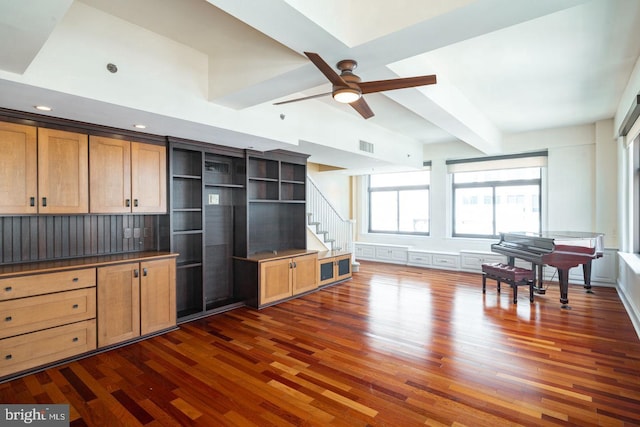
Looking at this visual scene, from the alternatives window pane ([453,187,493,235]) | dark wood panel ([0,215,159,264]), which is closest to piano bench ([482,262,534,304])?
window pane ([453,187,493,235])

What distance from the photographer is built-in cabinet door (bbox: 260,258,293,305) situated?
15.6 ft

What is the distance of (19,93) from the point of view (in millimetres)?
2520

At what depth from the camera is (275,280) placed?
4934 millimetres

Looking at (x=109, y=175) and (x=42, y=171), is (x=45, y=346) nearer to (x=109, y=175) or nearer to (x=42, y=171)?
(x=42, y=171)

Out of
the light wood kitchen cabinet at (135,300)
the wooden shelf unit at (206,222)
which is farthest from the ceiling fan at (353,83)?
the light wood kitchen cabinet at (135,300)

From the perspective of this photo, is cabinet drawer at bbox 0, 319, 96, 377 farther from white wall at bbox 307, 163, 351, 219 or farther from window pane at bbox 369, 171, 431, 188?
window pane at bbox 369, 171, 431, 188

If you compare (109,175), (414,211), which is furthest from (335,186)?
(109,175)

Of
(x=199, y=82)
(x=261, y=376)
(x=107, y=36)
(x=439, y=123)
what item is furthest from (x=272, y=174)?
(x=261, y=376)

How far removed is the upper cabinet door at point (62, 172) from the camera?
3.11 metres

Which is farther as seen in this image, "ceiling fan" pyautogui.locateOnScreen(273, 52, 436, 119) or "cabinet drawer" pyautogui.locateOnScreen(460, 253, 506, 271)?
"cabinet drawer" pyautogui.locateOnScreen(460, 253, 506, 271)

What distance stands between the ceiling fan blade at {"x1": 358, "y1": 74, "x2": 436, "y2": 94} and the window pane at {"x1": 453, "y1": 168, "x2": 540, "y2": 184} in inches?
236

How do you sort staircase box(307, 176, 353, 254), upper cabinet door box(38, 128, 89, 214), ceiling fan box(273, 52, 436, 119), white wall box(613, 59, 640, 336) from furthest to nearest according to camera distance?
staircase box(307, 176, 353, 254) < white wall box(613, 59, 640, 336) < upper cabinet door box(38, 128, 89, 214) < ceiling fan box(273, 52, 436, 119)

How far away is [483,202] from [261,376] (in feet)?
22.1

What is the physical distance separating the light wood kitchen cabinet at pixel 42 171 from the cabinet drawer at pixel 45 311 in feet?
2.67
